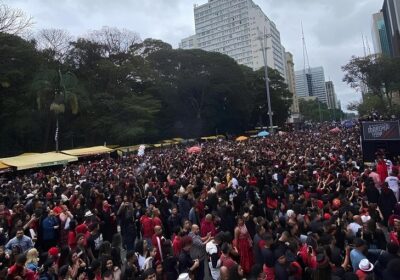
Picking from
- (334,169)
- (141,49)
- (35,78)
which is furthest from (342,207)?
(141,49)

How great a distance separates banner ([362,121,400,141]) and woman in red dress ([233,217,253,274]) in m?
10.5

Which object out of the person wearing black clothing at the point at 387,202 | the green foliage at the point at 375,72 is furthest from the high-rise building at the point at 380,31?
the person wearing black clothing at the point at 387,202

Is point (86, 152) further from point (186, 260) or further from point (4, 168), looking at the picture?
point (186, 260)

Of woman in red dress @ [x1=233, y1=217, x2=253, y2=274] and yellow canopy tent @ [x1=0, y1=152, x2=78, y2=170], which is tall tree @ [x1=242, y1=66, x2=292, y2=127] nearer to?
yellow canopy tent @ [x1=0, y1=152, x2=78, y2=170]

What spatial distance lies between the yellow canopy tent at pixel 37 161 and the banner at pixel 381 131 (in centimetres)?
1875

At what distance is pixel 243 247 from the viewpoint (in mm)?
7082

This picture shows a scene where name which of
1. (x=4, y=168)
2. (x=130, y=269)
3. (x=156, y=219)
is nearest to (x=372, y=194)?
(x=156, y=219)

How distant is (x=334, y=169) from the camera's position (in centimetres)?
1316

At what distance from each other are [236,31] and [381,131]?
358 feet

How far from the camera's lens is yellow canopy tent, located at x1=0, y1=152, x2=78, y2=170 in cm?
2339

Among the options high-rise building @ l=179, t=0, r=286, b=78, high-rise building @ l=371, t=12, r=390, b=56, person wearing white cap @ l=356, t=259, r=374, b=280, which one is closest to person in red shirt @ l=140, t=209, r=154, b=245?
person wearing white cap @ l=356, t=259, r=374, b=280

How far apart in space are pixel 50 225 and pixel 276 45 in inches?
5004

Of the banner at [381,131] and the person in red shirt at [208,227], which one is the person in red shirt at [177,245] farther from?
the banner at [381,131]

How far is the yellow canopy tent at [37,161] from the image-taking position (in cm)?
2339
